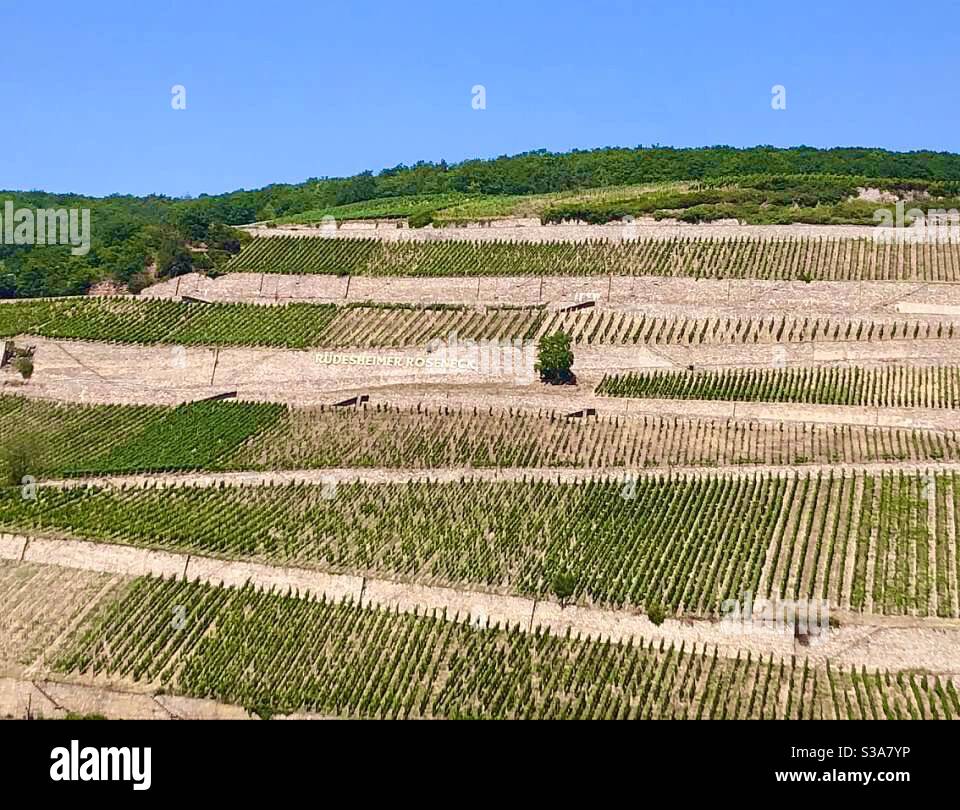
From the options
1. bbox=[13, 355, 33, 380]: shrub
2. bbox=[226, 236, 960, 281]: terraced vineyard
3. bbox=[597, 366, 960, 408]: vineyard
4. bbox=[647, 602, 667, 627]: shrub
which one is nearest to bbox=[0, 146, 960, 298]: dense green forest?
bbox=[226, 236, 960, 281]: terraced vineyard

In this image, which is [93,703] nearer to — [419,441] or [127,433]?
[419,441]

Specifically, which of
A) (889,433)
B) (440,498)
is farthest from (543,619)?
(889,433)

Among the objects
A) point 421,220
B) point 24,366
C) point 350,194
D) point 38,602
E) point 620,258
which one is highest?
point 350,194

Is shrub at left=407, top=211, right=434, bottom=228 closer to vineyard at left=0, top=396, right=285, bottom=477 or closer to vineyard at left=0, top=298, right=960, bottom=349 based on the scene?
vineyard at left=0, top=298, right=960, bottom=349

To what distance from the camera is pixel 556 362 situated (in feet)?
195

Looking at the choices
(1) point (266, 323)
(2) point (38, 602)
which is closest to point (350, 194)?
(1) point (266, 323)

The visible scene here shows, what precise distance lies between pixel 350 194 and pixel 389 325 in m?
52.0

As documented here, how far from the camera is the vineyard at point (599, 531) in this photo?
40000 mm

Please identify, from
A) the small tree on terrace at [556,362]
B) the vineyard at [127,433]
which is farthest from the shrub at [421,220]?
the vineyard at [127,433]

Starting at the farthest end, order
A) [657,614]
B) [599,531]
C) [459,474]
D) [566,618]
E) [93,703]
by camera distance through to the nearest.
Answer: [459,474] < [599,531] < [566,618] < [93,703] < [657,614]

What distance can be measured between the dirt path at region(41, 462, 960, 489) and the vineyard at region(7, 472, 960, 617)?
0.49 m

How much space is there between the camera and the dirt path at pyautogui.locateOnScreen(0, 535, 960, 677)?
1437 inches

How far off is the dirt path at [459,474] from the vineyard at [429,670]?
30.0 feet

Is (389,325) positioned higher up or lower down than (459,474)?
higher up
